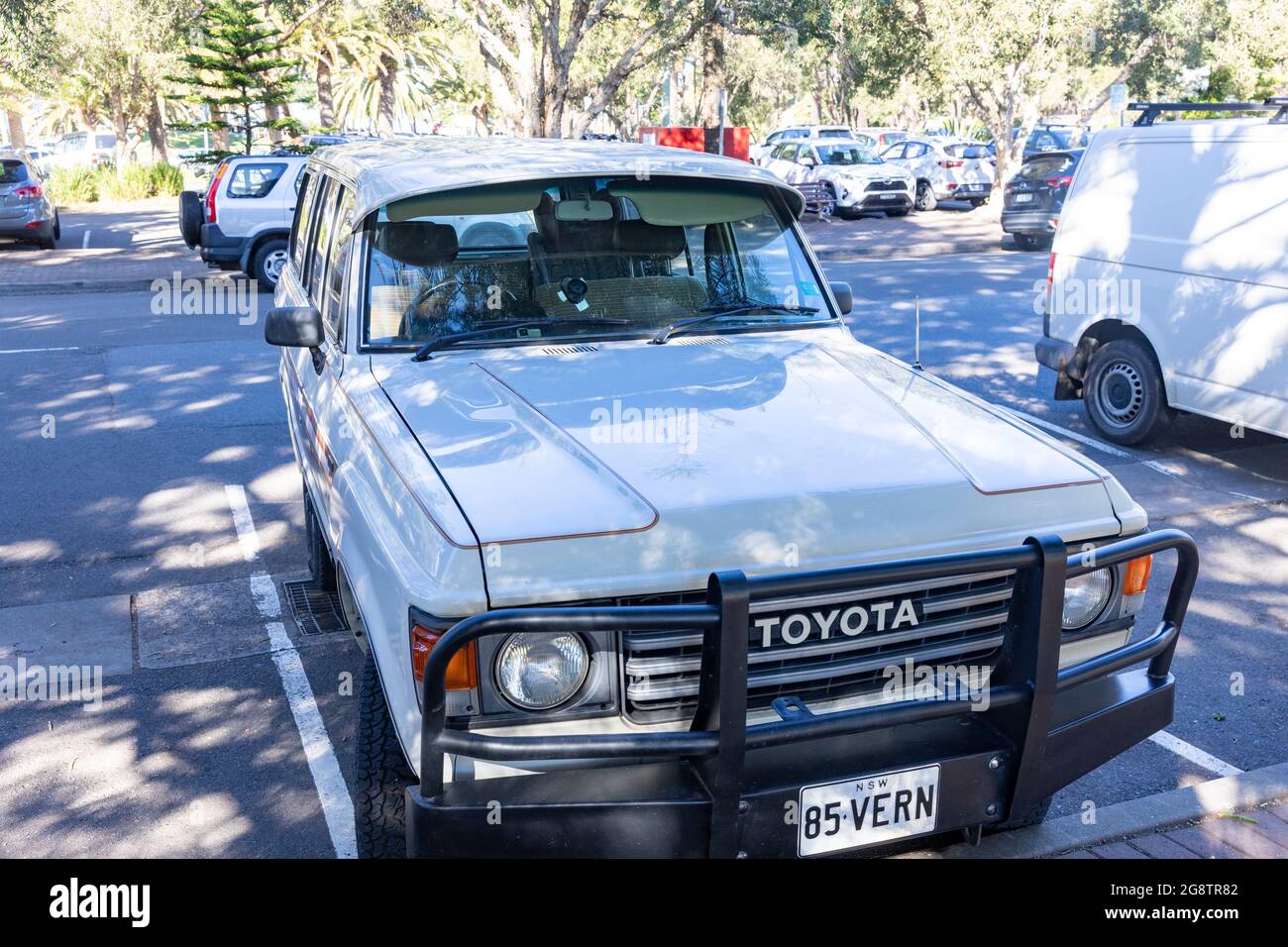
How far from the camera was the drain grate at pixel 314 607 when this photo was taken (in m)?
5.51

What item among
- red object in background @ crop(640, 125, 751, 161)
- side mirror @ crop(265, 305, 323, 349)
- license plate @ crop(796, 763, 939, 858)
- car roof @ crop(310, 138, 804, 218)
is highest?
red object in background @ crop(640, 125, 751, 161)

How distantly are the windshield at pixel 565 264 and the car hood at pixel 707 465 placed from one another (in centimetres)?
21

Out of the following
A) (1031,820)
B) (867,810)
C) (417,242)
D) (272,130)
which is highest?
(272,130)

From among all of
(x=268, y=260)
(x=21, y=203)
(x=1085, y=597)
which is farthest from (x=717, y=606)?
(x=21, y=203)

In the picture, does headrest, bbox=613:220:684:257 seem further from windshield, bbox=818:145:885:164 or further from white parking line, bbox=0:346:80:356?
windshield, bbox=818:145:885:164

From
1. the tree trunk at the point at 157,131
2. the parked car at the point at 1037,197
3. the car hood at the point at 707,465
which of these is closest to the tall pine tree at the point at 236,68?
the tree trunk at the point at 157,131

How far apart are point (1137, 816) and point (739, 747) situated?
186 cm

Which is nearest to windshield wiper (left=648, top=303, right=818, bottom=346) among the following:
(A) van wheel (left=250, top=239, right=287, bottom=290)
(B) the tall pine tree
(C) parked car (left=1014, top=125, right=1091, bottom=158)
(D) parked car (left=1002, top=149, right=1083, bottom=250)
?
(A) van wheel (left=250, top=239, right=287, bottom=290)

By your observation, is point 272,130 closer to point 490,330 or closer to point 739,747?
point 490,330

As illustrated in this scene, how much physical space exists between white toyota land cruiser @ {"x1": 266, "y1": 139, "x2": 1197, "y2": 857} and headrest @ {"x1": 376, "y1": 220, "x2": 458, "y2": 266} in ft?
1.49

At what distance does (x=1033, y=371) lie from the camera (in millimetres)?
11164

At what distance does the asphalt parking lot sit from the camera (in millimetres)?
4125

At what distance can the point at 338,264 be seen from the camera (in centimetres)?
476
